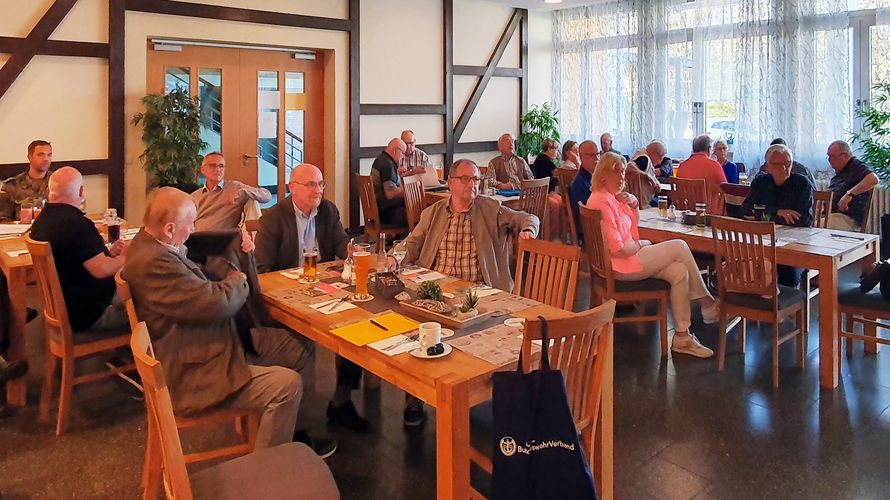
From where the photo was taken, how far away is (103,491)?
272 centimetres

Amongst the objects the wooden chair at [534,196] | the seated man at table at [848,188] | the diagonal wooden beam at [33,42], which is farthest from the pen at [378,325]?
the diagonal wooden beam at [33,42]

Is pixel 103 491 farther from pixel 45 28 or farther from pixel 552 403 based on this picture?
pixel 45 28

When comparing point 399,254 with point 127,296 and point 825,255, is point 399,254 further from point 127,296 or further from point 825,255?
point 825,255

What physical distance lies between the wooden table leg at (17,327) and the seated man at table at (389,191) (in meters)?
3.85

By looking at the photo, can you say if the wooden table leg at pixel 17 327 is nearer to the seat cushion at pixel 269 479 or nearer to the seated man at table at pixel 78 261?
the seated man at table at pixel 78 261

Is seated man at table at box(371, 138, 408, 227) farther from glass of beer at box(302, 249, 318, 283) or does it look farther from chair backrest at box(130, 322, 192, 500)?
chair backrest at box(130, 322, 192, 500)

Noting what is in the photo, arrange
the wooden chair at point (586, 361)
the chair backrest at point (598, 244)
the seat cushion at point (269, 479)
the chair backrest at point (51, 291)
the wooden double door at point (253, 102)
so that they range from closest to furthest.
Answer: the seat cushion at point (269, 479) < the wooden chair at point (586, 361) < the chair backrest at point (51, 291) < the chair backrest at point (598, 244) < the wooden double door at point (253, 102)

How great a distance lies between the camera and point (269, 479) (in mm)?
1940

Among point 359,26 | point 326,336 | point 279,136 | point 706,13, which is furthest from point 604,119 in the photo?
point 326,336

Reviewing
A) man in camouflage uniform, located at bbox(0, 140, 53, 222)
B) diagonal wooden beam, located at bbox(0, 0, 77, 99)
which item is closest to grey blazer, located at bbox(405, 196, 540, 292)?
man in camouflage uniform, located at bbox(0, 140, 53, 222)

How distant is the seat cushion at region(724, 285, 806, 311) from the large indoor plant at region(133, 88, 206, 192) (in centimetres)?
502

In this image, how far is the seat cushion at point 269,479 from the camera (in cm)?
188

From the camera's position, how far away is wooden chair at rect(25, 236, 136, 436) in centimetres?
308

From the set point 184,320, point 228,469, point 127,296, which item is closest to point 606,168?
point 184,320
